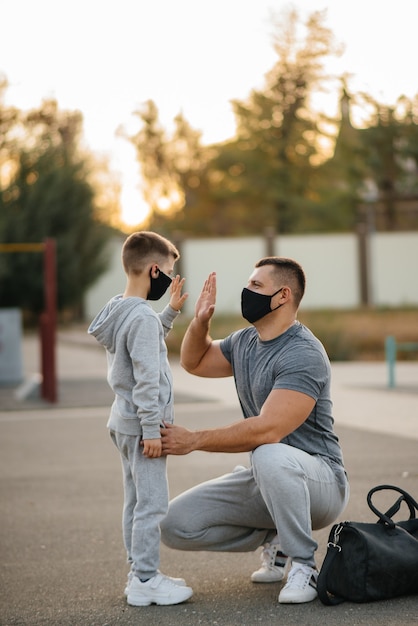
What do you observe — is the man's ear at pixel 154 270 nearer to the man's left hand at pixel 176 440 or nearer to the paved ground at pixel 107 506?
the man's left hand at pixel 176 440

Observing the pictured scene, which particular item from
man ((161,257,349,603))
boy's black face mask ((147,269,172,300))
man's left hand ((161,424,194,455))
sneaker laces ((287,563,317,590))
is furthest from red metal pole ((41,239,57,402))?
sneaker laces ((287,563,317,590))

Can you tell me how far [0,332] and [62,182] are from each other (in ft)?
46.5

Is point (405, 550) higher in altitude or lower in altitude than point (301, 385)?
lower

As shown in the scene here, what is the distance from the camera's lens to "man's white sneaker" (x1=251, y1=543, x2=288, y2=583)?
4973 millimetres

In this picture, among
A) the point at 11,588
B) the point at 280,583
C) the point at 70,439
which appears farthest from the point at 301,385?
the point at 70,439

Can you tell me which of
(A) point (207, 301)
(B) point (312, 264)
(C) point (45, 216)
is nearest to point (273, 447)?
(A) point (207, 301)

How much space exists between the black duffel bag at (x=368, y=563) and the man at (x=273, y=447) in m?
0.14

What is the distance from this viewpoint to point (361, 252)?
34.2m

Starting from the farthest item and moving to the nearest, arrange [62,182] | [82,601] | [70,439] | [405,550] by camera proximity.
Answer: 1. [62,182]
2. [70,439]
3. [82,601]
4. [405,550]

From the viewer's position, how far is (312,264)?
34.0 meters

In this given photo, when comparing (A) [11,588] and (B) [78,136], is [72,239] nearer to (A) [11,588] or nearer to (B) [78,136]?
(B) [78,136]

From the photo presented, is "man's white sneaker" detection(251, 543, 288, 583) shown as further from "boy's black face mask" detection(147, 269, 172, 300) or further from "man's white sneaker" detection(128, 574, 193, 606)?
"boy's black face mask" detection(147, 269, 172, 300)

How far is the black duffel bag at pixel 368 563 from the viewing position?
4.42m

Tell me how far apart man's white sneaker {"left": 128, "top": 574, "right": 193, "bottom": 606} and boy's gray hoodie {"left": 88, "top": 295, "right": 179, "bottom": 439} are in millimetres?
625
